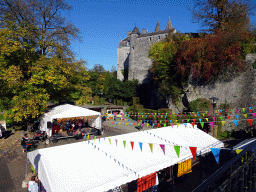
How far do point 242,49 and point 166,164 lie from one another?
52.1ft

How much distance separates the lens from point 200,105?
57.0 feet

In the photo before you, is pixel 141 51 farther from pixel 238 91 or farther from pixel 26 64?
pixel 26 64

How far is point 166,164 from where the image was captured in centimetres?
564

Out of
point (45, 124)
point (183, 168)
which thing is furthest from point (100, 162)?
point (45, 124)

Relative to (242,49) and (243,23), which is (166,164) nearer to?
(242,49)

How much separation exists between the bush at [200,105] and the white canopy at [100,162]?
35.3ft

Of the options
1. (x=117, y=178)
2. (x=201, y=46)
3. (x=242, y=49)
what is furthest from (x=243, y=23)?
(x=117, y=178)

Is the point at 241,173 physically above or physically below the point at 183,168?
above

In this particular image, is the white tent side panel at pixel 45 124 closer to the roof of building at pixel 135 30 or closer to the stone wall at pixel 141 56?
the stone wall at pixel 141 56

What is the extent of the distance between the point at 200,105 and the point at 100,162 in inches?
581

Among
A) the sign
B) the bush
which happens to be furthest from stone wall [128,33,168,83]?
the sign

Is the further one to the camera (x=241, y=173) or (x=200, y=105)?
(x=200, y=105)

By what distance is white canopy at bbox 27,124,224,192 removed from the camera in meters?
4.52

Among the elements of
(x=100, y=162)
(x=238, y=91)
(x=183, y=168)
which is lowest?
(x=183, y=168)
